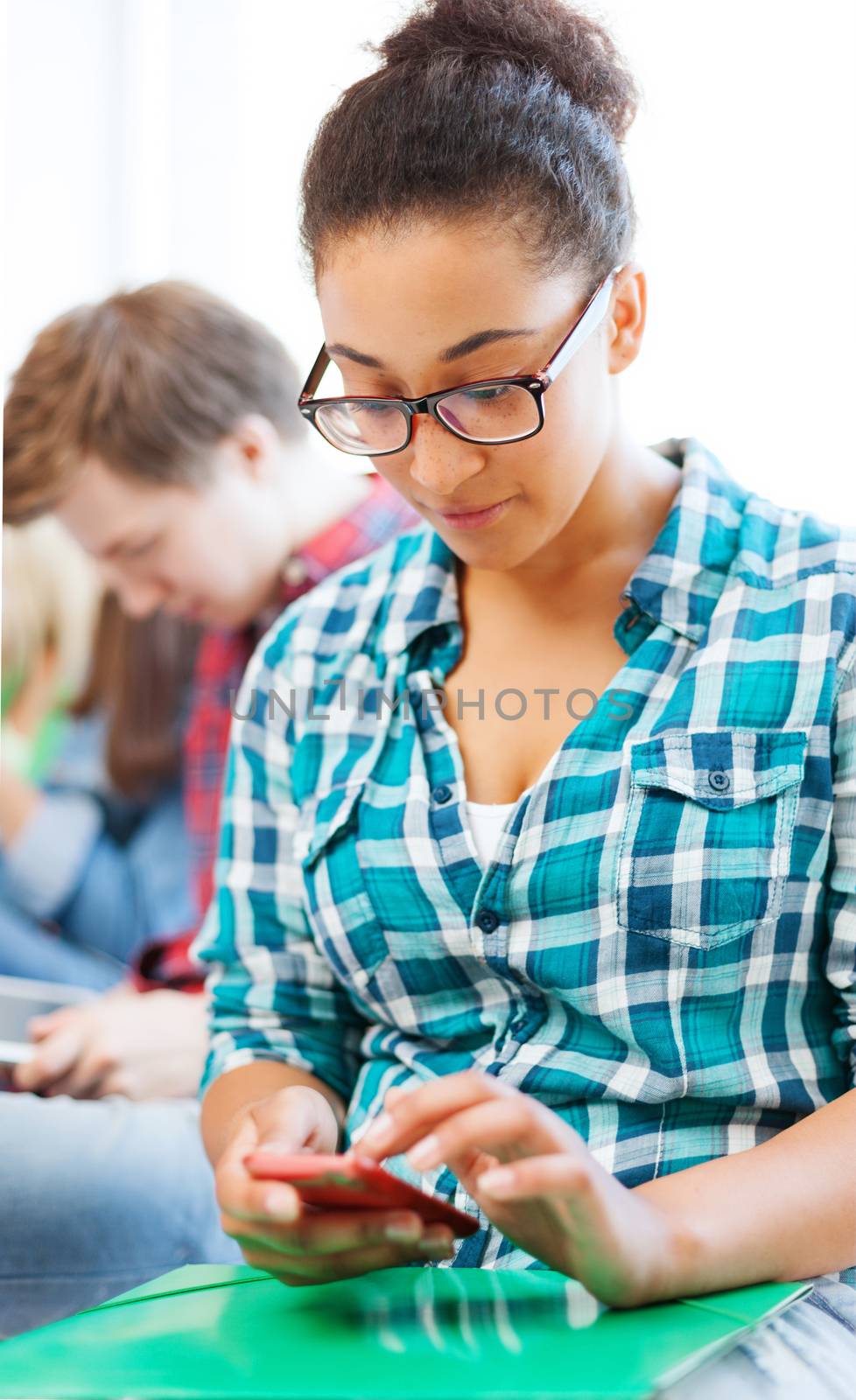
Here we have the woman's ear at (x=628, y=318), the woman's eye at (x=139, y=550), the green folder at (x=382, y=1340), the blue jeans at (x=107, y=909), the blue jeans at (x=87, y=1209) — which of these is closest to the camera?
the green folder at (x=382, y=1340)

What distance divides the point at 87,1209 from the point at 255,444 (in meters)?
0.96

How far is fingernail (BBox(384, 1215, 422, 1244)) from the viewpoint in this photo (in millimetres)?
732

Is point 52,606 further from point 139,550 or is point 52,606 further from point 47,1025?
point 47,1025

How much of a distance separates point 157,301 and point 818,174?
844mm

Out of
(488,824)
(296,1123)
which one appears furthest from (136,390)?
(296,1123)

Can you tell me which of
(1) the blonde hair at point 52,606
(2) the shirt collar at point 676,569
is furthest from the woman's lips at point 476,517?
(1) the blonde hair at point 52,606

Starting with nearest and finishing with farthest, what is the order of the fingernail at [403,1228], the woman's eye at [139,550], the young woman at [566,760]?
the fingernail at [403,1228]
the young woman at [566,760]
the woman's eye at [139,550]

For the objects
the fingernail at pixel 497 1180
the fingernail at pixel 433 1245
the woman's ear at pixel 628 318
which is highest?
the woman's ear at pixel 628 318

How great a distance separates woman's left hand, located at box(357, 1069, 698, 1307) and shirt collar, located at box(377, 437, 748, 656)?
1.33ft

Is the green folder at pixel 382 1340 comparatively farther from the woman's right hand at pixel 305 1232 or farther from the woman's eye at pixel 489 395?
the woman's eye at pixel 489 395

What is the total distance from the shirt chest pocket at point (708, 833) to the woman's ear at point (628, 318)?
0.29 metres

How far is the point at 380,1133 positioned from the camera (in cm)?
71

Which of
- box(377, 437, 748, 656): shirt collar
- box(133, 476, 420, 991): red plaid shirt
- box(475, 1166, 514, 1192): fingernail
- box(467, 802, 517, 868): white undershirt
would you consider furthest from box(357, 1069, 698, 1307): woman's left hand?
box(133, 476, 420, 991): red plaid shirt

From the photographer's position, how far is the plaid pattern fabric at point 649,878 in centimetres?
90
